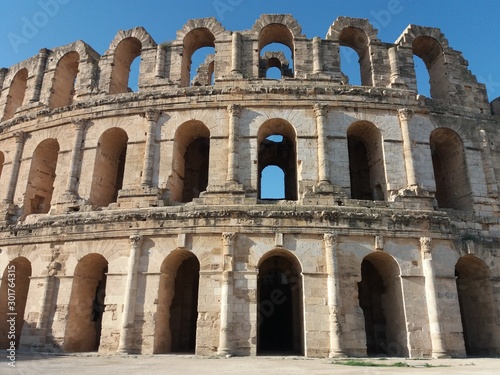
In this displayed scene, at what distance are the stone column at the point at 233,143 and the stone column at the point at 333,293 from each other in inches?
157

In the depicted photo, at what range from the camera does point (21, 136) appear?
1795 centimetres

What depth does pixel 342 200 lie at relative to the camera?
14.4 metres

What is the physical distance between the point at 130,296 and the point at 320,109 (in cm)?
960

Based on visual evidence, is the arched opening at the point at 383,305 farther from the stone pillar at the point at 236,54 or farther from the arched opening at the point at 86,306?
the arched opening at the point at 86,306

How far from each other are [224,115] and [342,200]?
558 cm

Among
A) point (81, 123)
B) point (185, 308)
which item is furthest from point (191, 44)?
point (185, 308)

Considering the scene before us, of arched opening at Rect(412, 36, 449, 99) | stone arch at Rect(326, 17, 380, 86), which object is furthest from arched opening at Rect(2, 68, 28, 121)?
arched opening at Rect(412, 36, 449, 99)

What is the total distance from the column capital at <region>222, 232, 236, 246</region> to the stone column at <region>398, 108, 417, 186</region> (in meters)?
6.82

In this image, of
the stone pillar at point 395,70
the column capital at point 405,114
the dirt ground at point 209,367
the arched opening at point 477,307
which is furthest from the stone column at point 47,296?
the stone pillar at point 395,70

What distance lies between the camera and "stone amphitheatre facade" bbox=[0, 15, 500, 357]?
13.3 meters

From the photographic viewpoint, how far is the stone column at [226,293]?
12406mm

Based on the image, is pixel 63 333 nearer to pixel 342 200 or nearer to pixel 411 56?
pixel 342 200

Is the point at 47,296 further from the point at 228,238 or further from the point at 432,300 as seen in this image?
the point at 432,300

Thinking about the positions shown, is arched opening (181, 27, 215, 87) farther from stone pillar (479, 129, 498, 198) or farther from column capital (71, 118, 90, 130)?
stone pillar (479, 129, 498, 198)
